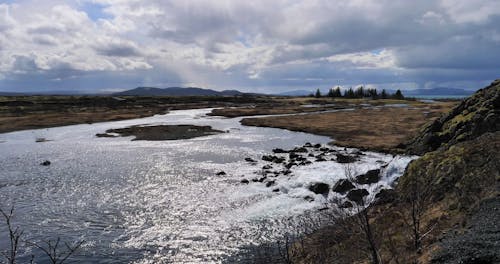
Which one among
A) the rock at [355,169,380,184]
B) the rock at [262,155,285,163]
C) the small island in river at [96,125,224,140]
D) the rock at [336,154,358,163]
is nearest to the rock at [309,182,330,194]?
the rock at [355,169,380,184]

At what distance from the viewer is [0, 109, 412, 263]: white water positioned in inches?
871

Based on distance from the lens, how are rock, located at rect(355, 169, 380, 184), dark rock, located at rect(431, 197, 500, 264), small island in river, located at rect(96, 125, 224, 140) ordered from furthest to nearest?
small island in river, located at rect(96, 125, 224, 140), rock, located at rect(355, 169, 380, 184), dark rock, located at rect(431, 197, 500, 264)

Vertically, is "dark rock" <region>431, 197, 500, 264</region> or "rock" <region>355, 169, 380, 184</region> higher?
"dark rock" <region>431, 197, 500, 264</region>

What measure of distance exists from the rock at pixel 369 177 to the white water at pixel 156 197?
864mm

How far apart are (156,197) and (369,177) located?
61.5ft

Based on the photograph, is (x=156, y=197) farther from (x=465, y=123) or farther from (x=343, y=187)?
(x=465, y=123)

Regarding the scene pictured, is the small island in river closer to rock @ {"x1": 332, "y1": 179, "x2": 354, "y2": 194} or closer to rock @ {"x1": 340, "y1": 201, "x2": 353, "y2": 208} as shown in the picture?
rock @ {"x1": 332, "y1": 179, "x2": 354, "y2": 194}

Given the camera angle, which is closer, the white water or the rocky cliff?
the white water

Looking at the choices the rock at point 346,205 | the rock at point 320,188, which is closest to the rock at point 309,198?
the rock at point 320,188

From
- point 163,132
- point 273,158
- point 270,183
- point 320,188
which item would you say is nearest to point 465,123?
point 320,188

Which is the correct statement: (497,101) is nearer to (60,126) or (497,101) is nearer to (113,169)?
(113,169)

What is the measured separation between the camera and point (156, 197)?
31016 millimetres

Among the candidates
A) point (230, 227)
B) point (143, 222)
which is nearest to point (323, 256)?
point (230, 227)

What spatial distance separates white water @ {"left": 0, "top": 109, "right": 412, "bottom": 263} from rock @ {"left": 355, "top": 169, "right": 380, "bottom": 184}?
86cm
